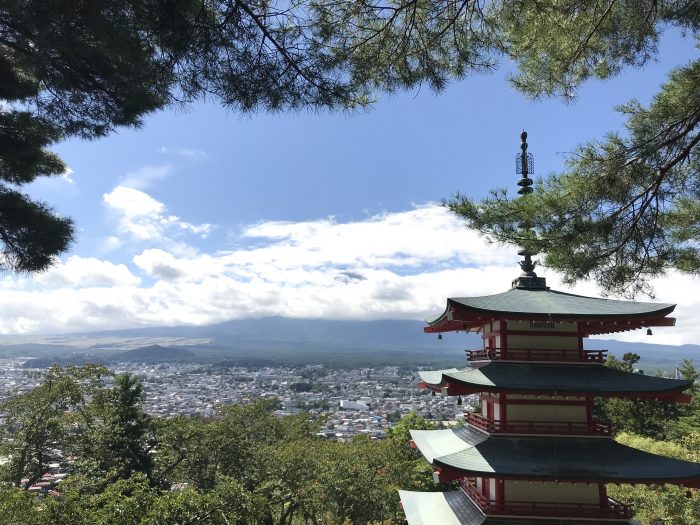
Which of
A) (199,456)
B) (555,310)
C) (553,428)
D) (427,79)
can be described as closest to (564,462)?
(553,428)

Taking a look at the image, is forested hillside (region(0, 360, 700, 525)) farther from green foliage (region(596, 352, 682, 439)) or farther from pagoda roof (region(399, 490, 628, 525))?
green foliage (region(596, 352, 682, 439))

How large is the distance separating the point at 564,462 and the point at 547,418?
2.59 feet

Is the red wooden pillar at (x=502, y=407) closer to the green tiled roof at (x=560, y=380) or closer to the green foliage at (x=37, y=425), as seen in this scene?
the green tiled roof at (x=560, y=380)

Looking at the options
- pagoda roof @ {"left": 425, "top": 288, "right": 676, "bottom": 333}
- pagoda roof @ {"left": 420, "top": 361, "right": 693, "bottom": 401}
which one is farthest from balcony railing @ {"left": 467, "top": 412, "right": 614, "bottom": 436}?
pagoda roof @ {"left": 425, "top": 288, "right": 676, "bottom": 333}

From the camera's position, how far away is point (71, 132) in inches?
216

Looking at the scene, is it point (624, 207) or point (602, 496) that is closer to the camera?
point (624, 207)

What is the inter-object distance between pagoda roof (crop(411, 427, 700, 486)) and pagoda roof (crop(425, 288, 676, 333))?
201cm

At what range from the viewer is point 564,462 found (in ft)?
23.9

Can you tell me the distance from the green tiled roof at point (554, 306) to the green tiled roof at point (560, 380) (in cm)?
99

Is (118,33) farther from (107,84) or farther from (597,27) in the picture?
(597,27)

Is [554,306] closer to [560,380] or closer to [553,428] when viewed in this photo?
[560,380]

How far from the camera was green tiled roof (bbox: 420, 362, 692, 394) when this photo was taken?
294 inches

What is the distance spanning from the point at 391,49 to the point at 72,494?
26.8 feet

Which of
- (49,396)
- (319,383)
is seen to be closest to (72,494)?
(49,396)
